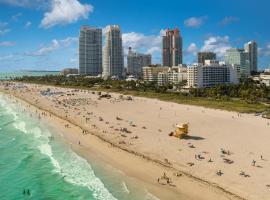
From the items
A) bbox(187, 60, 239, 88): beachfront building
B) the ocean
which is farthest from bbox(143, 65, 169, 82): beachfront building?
the ocean

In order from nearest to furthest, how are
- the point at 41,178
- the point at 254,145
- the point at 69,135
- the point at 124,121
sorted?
the point at 41,178 < the point at 254,145 < the point at 69,135 < the point at 124,121

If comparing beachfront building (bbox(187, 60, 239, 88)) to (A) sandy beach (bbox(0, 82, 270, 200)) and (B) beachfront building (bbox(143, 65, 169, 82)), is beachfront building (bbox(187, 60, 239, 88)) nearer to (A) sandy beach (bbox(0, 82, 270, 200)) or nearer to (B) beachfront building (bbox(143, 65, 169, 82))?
(B) beachfront building (bbox(143, 65, 169, 82))

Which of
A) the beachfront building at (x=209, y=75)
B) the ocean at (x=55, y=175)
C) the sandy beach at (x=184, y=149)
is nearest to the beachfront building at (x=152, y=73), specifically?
the beachfront building at (x=209, y=75)

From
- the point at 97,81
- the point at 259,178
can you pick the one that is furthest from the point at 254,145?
the point at 97,81

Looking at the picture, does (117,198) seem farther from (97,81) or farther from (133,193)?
(97,81)

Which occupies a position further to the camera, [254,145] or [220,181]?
[254,145]

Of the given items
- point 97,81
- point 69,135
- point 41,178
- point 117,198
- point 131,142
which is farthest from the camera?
point 97,81
